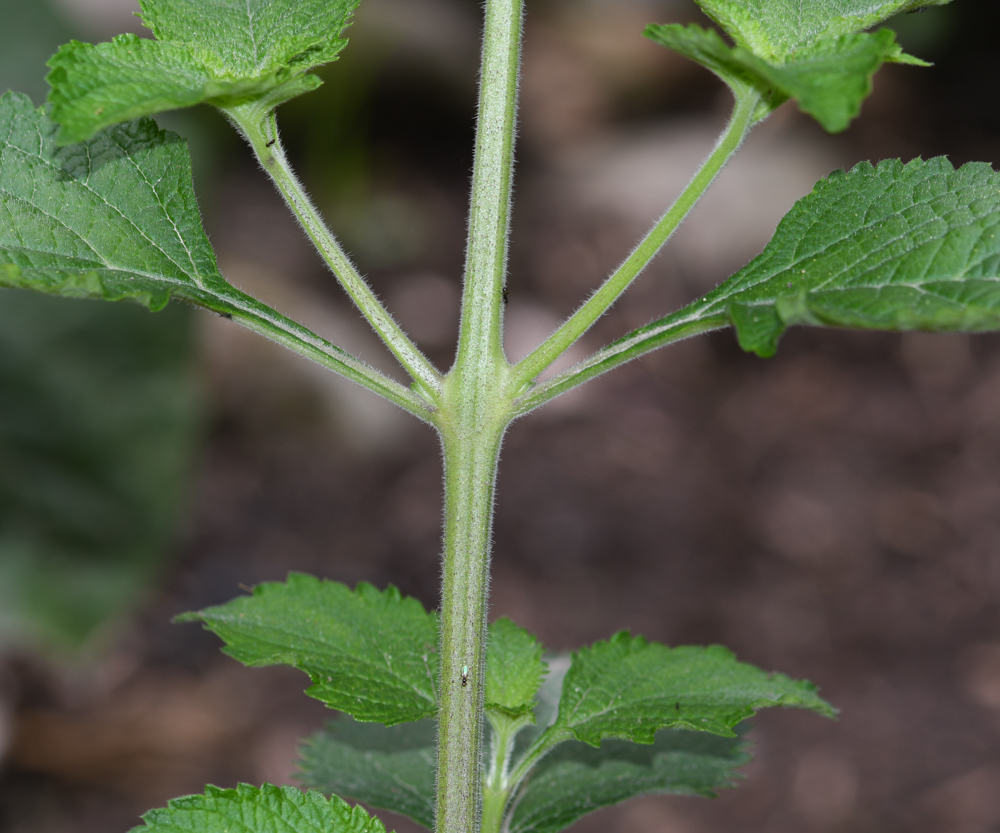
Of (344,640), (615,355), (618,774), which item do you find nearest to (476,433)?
(615,355)

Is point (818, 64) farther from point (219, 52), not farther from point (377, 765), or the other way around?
point (377, 765)

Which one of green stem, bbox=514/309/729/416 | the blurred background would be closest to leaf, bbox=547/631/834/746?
green stem, bbox=514/309/729/416

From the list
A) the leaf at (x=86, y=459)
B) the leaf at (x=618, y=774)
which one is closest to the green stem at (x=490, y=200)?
the leaf at (x=618, y=774)

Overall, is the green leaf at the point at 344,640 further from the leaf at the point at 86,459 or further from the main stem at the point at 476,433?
the leaf at the point at 86,459

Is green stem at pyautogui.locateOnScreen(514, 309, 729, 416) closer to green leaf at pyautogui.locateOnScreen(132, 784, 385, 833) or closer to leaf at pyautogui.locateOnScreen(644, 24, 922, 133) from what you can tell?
leaf at pyautogui.locateOnScreen(644, 24, 922, 133)

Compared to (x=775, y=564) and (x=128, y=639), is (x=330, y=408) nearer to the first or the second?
(x=128, y=639)

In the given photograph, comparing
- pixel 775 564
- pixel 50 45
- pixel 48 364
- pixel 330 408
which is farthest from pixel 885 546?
pixel 50 45
